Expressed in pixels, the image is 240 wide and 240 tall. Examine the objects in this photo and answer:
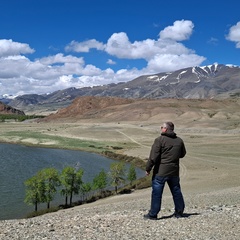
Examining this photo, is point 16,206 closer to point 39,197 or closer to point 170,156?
point 39,197

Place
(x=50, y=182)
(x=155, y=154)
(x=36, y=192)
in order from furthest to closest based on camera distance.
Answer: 1. (x=50, y=182)
2. (x=36, y=192)
3. (x=155, y=154)

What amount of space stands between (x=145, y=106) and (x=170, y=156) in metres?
187

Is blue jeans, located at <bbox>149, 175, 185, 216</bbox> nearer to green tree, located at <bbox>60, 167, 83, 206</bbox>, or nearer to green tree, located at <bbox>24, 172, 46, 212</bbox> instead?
green tree, located at <bbox>24, 172, 46, 212</bbox>

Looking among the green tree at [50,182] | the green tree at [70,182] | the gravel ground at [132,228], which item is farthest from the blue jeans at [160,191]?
the green tree at [70,182]

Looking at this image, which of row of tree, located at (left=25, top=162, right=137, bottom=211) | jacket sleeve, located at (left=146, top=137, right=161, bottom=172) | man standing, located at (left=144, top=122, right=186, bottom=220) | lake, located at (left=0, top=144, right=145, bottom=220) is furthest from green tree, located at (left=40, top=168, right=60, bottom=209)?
jacket sleeve, located at (left=146, top=137, right=161, bottom=172)

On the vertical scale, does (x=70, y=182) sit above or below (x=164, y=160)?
below

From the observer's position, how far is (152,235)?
10.8m

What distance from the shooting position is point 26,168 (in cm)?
6425

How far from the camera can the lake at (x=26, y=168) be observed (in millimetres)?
39312

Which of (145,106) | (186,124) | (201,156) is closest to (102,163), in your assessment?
(201,156)

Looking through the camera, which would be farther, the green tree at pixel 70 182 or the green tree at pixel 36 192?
the green tree at pixel 70 182

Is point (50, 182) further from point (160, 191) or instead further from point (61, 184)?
point (160, 191)

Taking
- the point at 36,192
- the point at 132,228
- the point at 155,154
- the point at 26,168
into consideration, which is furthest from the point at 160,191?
the point at 26,168

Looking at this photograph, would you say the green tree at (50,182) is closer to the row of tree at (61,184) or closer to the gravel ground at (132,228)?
the row of tree at (61,184)
